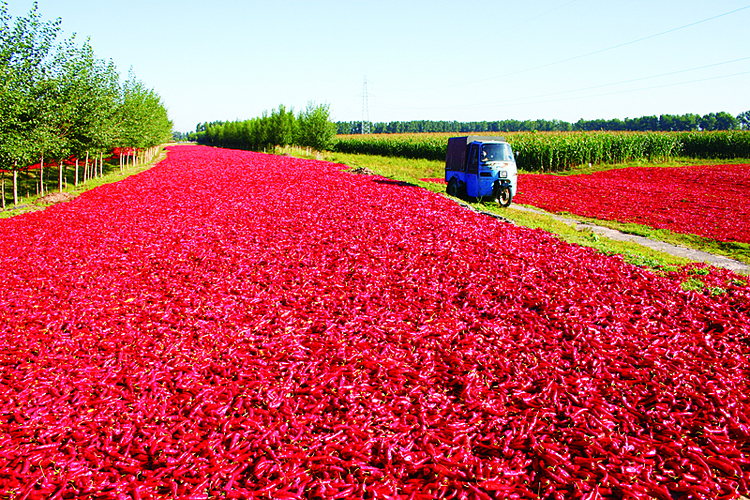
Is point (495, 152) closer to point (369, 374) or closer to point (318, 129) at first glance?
point (369, 374)

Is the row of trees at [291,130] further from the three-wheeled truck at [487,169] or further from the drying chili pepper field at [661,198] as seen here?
the three-wheeled truck at [487,169]

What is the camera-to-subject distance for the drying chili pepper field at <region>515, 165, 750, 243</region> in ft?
56.9

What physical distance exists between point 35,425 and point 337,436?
11.1 feet

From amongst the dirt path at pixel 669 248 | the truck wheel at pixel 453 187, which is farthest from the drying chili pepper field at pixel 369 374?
the truck wheel at pixel 453 187

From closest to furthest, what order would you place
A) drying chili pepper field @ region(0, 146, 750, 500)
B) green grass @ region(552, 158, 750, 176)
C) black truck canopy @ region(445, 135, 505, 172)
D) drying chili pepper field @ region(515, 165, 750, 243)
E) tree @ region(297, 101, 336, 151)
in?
drying chili pepper field @ region(0, 146, 750, 500) < drying chili pepper field @ region(515, 165, 750, 243) < black truck canopy @ region(445, 135, 505, 172) < green grass @ region(552, 158, 750, 176) < tree @ region(297, 101, 336, 151)

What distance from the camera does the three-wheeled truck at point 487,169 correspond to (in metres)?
19.5

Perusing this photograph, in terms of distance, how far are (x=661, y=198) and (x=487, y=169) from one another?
12.6m

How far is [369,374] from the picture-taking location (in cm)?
572

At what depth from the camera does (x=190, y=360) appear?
5.98 m

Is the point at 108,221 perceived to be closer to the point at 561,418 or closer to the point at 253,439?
the point at 253,439

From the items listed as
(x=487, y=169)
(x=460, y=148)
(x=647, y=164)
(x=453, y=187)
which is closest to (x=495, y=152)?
(x=487, y=169)

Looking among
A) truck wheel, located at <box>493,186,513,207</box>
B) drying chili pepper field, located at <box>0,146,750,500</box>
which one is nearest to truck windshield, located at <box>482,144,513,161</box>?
truck wheel, located at <box>493,186,513,207</box>

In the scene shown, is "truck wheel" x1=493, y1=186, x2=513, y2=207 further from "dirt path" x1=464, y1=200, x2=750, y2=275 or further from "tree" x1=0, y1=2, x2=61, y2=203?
"tree" x1=0, y1=2, x2=61, y2=203

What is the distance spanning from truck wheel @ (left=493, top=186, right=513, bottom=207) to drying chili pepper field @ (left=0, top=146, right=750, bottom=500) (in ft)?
32.5
